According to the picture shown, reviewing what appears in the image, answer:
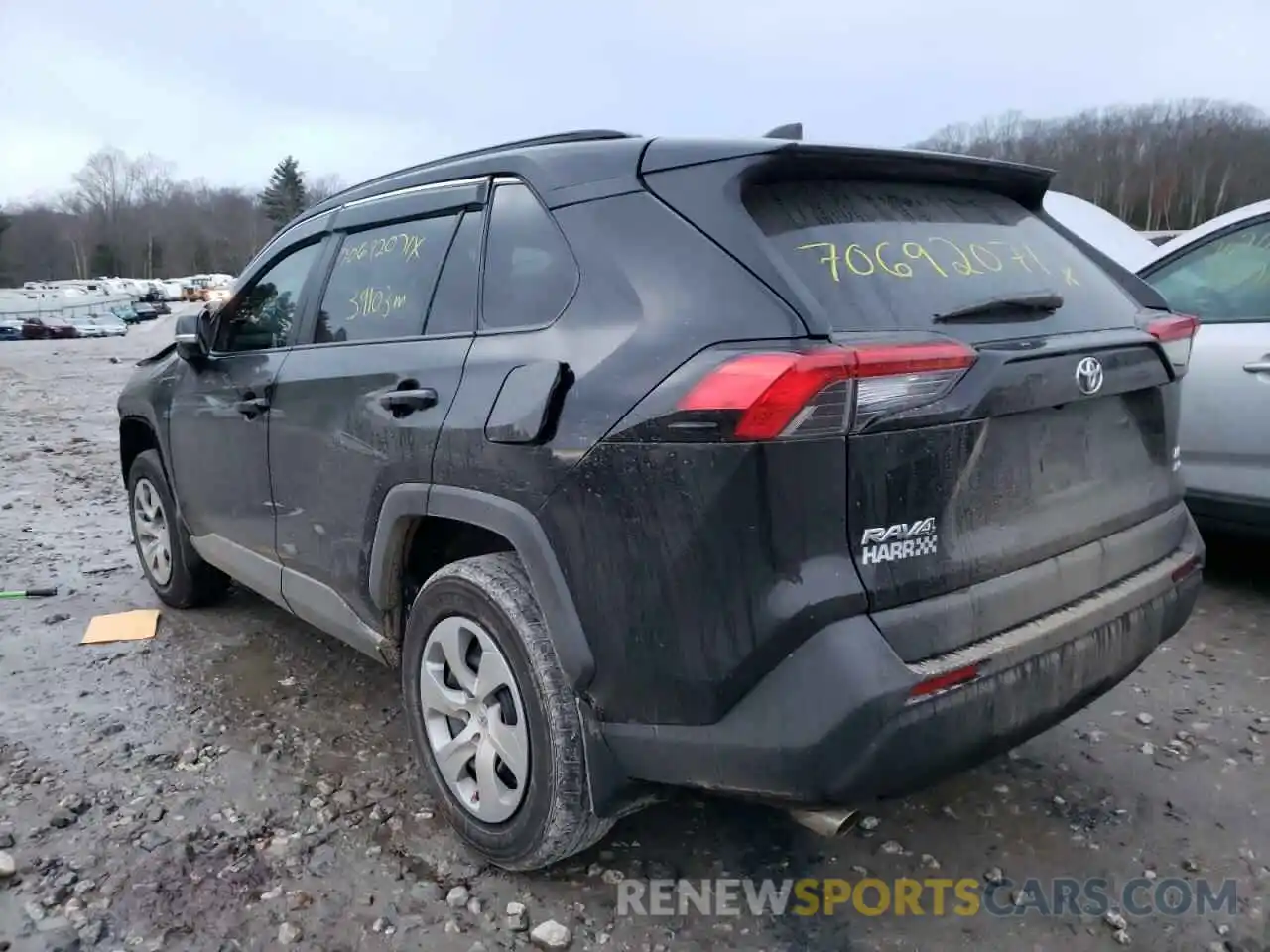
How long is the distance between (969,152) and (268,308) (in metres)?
11.2

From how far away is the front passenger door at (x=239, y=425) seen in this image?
11.3 ft

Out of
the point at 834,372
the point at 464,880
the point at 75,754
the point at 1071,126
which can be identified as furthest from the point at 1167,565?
the point at 1071,126

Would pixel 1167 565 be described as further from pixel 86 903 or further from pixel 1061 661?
pixel 86 903

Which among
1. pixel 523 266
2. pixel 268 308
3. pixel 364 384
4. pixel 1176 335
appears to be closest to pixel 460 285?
pixel 523 266

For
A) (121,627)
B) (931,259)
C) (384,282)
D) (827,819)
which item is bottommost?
(121,627)

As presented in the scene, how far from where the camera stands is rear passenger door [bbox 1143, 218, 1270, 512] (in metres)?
3.98

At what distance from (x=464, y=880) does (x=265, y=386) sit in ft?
6.01

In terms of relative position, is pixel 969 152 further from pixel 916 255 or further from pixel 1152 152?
pixel 1152 152

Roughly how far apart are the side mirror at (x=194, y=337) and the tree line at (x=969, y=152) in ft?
36.2

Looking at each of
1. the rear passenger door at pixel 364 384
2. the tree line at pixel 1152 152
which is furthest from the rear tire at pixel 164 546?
the tree line at pixel 1152 152

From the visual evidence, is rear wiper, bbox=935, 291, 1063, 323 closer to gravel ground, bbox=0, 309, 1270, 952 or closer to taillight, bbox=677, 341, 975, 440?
taillight, bbox=677, 341, 975, 440

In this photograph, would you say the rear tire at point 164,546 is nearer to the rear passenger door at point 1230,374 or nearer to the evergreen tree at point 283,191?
the rear passenger door at point 1230,374

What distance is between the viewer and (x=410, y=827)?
275 cm

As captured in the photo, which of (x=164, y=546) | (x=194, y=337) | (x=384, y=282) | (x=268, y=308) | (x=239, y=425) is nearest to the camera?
(x=384, y=282)
